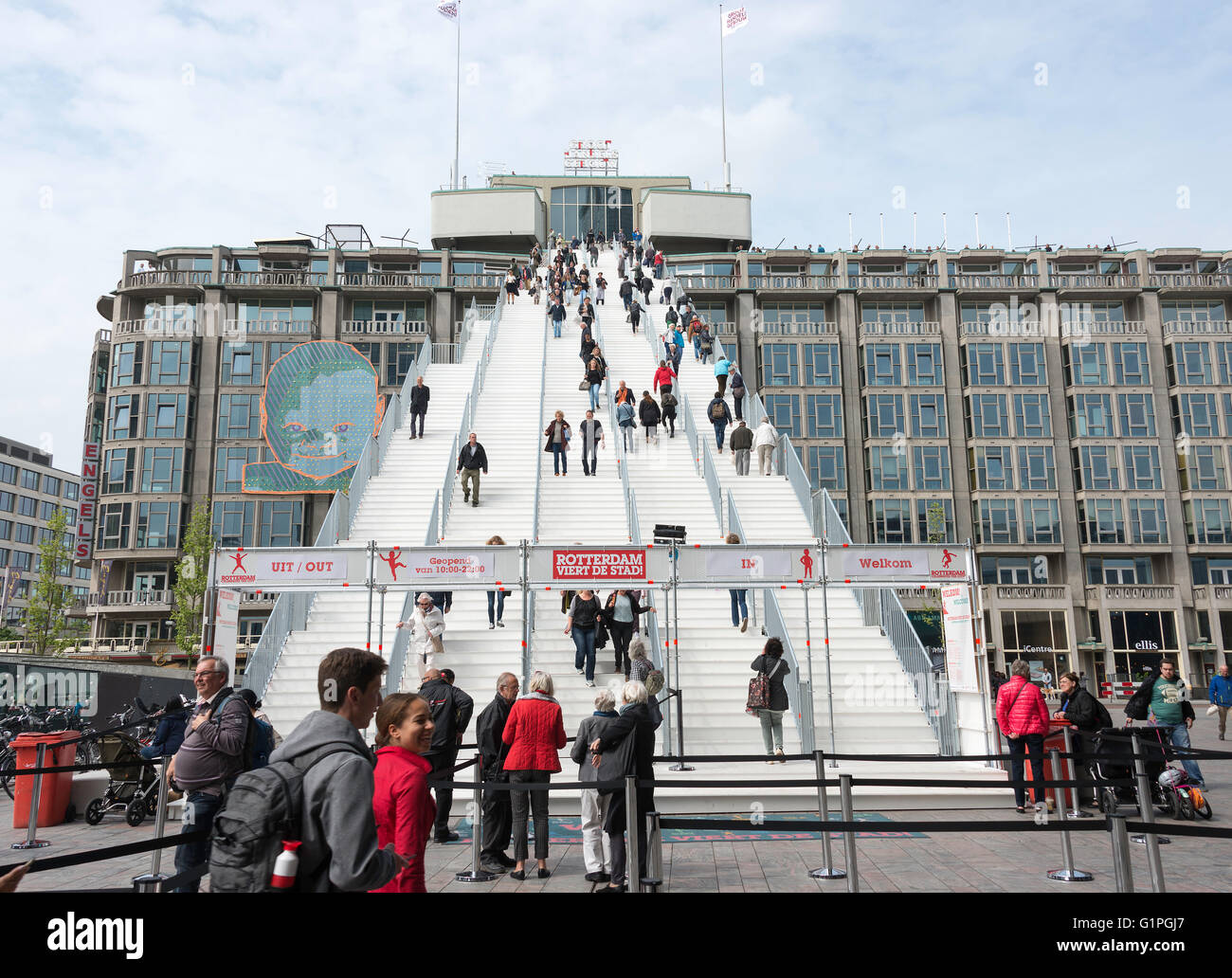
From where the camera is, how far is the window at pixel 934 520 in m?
48.8

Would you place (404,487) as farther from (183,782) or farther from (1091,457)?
(1091,457)

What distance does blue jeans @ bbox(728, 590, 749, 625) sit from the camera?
52.9 ft

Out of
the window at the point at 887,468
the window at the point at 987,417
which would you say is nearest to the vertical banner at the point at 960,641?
the window at the point at 887,468

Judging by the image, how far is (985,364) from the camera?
176 ft

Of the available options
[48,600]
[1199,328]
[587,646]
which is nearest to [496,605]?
[587,646]

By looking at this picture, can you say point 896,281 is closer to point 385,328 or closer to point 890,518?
point 890,518

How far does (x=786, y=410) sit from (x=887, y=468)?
20.1 feet

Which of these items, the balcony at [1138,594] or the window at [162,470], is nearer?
the balcony at [1138,594]

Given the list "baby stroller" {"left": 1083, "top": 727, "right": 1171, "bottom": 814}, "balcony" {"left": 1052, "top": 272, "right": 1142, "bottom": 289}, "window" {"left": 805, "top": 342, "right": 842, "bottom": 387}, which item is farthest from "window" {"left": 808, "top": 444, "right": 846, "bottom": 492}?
"baby stroller" {"left": 1083, "top": 727, "right": 1171, "bottom": 814}

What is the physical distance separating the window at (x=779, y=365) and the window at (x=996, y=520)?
11.7 m

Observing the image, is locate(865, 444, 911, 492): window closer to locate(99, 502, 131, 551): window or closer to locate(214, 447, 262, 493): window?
locate(214, 447, 262, 493): window

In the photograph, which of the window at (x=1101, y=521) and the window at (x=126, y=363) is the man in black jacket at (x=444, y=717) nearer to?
the window at (x=126, y=363)

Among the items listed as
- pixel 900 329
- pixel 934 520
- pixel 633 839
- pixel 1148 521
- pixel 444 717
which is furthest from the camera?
pixel 900 329
